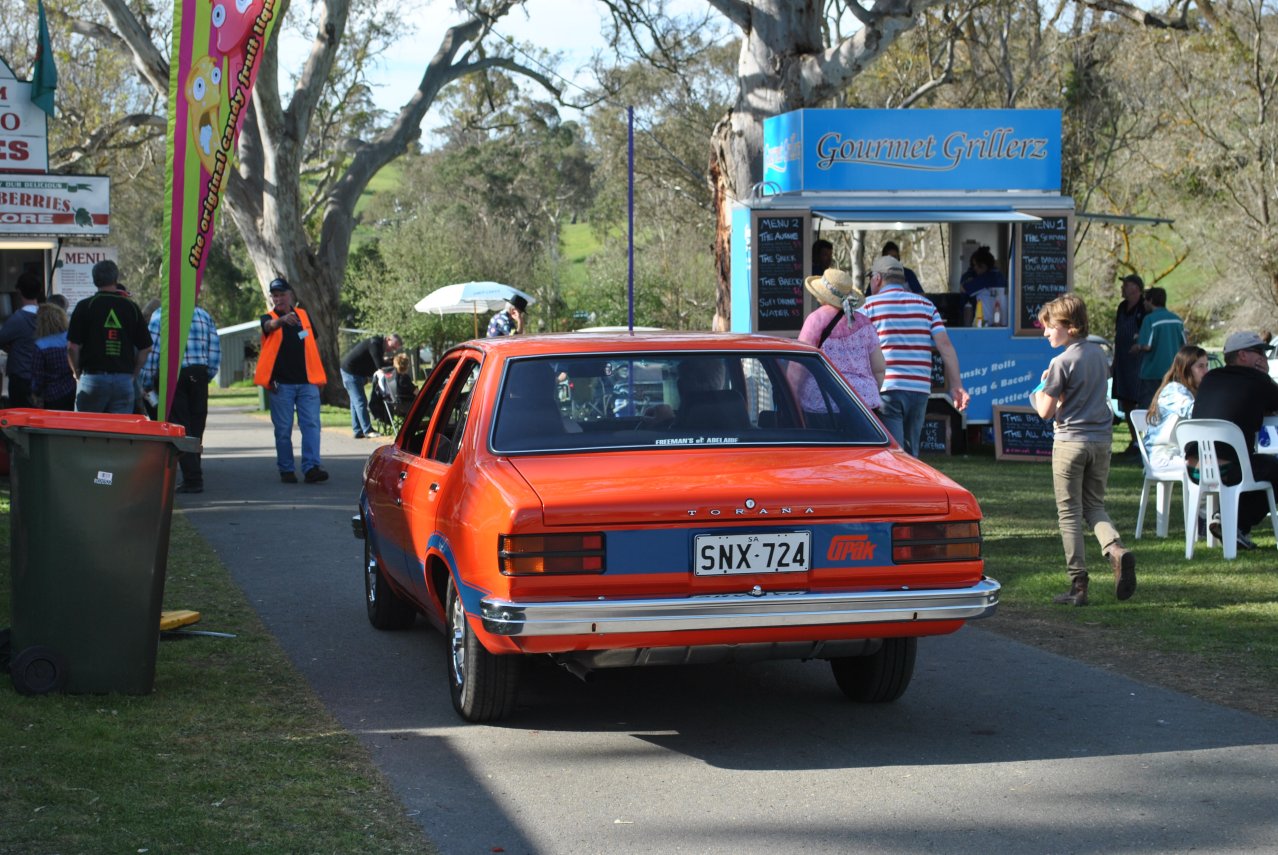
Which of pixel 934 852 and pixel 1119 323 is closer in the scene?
pixel 934 852

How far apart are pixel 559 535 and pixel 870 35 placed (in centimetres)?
1438

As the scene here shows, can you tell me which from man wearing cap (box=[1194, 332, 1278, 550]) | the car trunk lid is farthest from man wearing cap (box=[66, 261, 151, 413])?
man wearing cap (box=[1194, 332, 1278, 550])

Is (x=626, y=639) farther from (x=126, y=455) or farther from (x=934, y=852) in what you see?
(x=126, y=455)

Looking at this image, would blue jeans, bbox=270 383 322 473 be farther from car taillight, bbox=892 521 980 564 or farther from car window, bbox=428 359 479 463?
car taillight, bbox=892 521 980 564

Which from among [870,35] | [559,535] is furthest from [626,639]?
[870,35]

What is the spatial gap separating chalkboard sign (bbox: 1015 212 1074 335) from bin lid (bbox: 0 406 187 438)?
1245 centimetres

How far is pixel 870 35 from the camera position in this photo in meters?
18.1

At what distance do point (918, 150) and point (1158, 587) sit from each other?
356 inches

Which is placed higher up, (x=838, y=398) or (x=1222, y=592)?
(x=838, y=398)

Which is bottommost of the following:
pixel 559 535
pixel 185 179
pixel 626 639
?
pixel 626 639

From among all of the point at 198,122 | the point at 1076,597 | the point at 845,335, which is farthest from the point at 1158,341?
the point at 198,122

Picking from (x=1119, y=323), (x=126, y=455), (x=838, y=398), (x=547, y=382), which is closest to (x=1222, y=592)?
(x=838, y=398)

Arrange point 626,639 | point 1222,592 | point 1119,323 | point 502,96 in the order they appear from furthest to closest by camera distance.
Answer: point 502,96, point 1119,323, point 1222,592, point 626,639

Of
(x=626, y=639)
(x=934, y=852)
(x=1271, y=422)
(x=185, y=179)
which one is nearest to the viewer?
(x=934, y=852)
